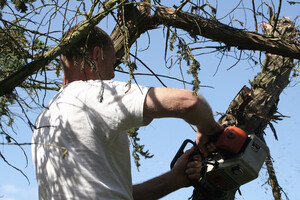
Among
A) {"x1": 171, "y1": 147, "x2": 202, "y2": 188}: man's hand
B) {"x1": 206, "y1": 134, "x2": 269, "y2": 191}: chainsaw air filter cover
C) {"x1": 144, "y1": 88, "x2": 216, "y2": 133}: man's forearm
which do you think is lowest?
{"x1": 206, "y1": 134, "x2": 269, "y2": 191}: chainsaw air filter cover

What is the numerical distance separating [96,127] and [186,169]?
975mm

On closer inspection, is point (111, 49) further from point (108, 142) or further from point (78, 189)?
point (78, 189)

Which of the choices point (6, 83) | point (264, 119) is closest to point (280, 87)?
point (264, 119)

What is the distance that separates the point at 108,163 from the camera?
2326 millimetres

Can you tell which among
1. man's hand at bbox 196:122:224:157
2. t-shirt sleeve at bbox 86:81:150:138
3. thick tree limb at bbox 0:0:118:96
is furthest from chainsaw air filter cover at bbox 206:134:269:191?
thick tree limb at bbox 0:0:118:96

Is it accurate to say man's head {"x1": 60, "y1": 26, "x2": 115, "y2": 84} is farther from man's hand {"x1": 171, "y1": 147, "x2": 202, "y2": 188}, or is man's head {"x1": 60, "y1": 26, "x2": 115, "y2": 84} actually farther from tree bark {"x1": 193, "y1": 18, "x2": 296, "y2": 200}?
tree bark {"x1": 193, "y1": 18, "x2": 296, "y2": 200}

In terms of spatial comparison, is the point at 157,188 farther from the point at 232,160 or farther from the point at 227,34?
the point at 227,34

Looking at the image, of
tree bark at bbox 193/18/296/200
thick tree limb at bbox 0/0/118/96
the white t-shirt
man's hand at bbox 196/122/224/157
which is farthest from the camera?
tree bark at bbox 193/18/296/200

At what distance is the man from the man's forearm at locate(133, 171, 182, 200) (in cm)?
63

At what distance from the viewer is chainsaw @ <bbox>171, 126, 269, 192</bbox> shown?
2.72 m

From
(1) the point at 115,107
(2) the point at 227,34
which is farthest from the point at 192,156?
(1) the point at 115,107

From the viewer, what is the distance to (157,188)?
309cm

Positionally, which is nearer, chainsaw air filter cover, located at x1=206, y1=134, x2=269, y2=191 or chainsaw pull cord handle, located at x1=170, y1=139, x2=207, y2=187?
chainsaw air filter cover, located at x1=206, y1=134, x2=269, y2=191

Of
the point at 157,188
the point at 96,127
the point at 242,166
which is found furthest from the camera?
the point at 157,188
